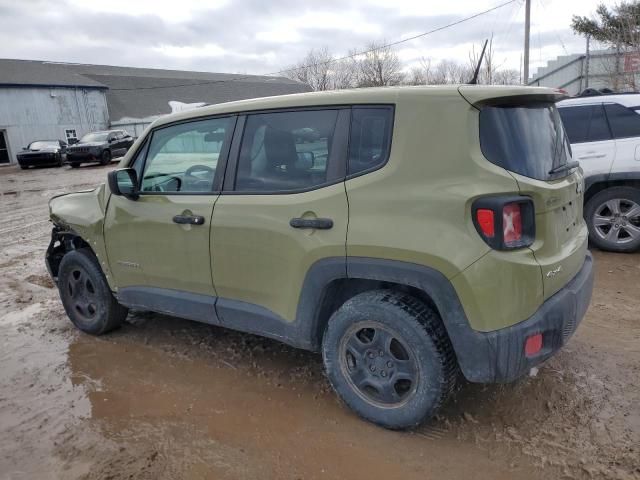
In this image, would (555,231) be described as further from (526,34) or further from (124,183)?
(526,34)

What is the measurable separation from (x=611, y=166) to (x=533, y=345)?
4333mm

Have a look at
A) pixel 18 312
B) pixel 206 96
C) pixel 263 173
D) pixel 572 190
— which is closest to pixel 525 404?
pixel 572 190

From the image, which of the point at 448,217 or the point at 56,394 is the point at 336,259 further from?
the point at 56,394

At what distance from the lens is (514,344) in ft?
7.88

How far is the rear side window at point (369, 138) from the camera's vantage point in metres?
2.68

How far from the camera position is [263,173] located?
3.12 m

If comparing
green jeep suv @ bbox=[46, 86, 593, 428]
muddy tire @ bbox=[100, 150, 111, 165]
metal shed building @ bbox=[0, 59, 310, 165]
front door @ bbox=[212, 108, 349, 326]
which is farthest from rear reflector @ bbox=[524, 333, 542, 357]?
muddy tire @ bbox=[100, 150, 111, 165]

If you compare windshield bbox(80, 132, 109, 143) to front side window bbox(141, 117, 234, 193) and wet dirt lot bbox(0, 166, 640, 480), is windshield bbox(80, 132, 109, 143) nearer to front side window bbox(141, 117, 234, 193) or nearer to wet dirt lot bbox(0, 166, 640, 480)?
wet dirt lot bbox(0, 166, 640, 480)

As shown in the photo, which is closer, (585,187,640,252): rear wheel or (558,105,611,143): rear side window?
(585,187,640,252): rear wheel

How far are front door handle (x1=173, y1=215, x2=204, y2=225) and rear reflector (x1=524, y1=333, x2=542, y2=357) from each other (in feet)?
6.78

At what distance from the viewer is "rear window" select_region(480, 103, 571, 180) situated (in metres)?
2.46

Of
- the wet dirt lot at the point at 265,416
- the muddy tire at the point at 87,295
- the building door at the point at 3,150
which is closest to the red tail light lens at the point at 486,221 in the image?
the wet dirt lot at the point at 265,416

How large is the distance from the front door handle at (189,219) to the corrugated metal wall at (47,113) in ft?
103

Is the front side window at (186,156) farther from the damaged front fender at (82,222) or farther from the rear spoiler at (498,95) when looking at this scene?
the rear spoiler at (498,95)
